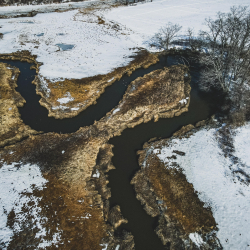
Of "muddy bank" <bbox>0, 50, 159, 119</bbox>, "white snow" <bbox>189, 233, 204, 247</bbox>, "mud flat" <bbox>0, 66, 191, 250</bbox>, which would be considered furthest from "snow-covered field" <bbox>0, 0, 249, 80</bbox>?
"white snow" <bbox>189, 233, 204, 247</bbox>

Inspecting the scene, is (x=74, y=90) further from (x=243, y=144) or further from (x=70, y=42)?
(x=243, y=144)

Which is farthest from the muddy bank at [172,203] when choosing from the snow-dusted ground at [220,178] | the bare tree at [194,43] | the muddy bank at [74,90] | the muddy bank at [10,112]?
the bare tree at [194,43]

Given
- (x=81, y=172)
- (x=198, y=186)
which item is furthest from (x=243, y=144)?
(x=81, y=172)

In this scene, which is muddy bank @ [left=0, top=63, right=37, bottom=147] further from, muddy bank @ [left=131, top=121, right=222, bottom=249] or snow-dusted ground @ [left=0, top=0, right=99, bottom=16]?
snow-dusted ground @ [left=0, top=0, right=99, bottom=16]

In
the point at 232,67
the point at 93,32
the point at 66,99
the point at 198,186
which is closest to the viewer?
the point at 198,186

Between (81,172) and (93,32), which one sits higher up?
(93,32)

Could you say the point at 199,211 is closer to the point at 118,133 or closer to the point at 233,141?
the point at 233,141
